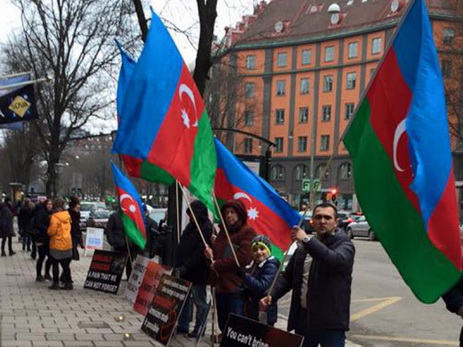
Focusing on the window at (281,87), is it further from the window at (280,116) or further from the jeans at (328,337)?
the jeans at (328,337)

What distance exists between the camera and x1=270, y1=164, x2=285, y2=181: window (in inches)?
3078

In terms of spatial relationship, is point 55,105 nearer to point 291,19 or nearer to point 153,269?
point 153,269

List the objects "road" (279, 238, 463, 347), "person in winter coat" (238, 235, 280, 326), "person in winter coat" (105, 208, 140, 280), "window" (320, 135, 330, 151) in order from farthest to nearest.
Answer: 1. "window" (320, 135, 330, 151)
2. "person in winter coat" (105, 208, 140, 280)
3. "road" (279, 238, 463, 347)
4. "person in winter coat" (238, 235, 280, 326)

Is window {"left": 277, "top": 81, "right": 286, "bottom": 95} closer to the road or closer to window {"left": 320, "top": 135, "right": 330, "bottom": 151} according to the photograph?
window {"left": 320, "top": 135, "right": 330, "bottom": 151}

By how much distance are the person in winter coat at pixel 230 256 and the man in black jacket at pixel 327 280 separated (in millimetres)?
1538

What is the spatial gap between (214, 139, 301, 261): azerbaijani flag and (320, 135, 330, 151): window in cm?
6646

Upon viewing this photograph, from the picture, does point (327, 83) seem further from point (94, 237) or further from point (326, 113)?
point (94, 237)

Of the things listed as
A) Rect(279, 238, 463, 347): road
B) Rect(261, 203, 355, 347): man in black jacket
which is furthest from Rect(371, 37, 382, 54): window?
Rect(261, 203, 355, 347): man in black jacket

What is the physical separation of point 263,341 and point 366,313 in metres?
7.00

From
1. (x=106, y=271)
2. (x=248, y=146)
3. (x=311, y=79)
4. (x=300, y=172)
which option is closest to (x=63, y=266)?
(x=106, y=271)

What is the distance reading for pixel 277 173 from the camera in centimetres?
7938

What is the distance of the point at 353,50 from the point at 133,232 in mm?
63643

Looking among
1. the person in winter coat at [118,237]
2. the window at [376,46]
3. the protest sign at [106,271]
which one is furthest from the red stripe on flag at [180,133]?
the window at [376,46]

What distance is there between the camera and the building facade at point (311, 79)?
70.0 meters
